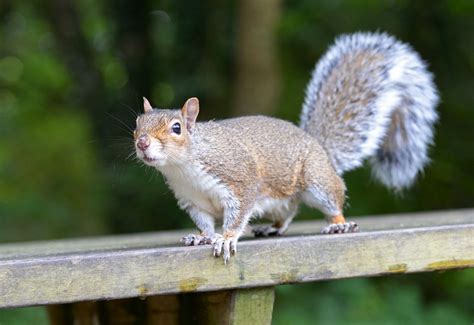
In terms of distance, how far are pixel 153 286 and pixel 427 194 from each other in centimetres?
382

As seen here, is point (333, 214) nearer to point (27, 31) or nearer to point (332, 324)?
point (332, 324)

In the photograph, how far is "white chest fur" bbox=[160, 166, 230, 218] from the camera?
2.06m

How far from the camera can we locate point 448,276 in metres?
4.88

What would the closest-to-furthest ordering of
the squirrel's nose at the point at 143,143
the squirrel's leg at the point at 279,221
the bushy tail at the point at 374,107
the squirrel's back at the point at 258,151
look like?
the squirrel's nose at the point at 143,143, the squirrel's back at the point at 258,151, the squirrel's leg at the point at 279,221, the bushy tail at the point at 374,107

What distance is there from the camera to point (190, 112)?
2.08 meters

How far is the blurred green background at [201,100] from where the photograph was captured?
4.57 m

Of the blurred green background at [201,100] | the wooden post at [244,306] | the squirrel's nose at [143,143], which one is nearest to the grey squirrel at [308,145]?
the squirrel's nose at [143,143]

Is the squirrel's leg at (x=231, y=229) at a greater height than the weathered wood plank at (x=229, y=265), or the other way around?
the squirrel's leg at (x=231, y=229)

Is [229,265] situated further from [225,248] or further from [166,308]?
[166,308]

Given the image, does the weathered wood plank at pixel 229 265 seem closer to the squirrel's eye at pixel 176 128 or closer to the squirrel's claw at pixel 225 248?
the squirrel's claw at pixel 225 248

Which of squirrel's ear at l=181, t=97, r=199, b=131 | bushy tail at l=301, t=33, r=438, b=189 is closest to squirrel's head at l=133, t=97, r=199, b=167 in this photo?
squirrel's ear at l=181, t=97, r=199, b=131

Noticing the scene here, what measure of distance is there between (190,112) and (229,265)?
1.39 ft

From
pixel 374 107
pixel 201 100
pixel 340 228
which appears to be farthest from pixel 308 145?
pixel 201 100

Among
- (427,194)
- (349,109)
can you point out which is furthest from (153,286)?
(427,194)
